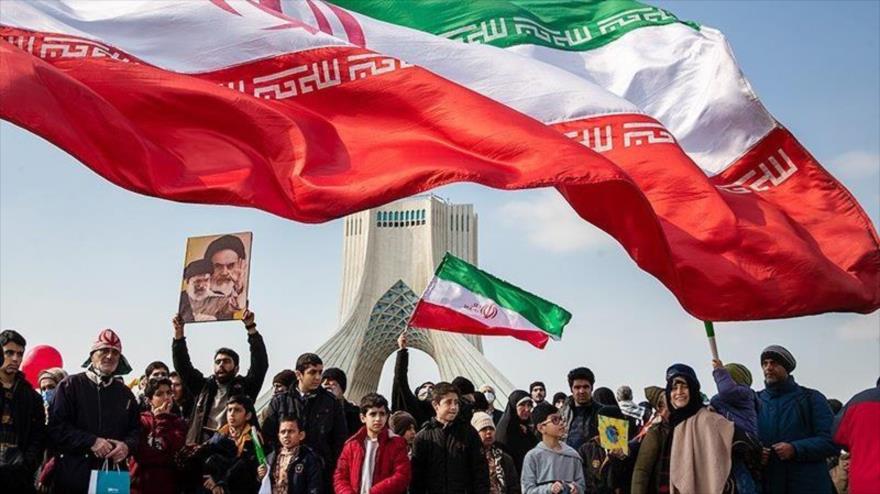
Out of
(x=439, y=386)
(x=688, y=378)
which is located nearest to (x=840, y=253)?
(x=688, y=378)

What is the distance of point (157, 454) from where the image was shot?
7496mm

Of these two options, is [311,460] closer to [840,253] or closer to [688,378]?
[688,378]

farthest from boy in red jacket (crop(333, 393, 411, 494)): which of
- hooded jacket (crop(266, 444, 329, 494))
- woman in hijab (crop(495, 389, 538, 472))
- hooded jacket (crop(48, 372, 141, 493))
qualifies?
woman in hijab (crop(495, 389, 538, 472))

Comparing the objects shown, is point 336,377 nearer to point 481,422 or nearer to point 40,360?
point 481,422

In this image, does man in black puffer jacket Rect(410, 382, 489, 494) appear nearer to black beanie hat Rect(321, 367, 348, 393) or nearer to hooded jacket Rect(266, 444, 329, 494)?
hooded jacket Rect(266, 444, 329, 494)

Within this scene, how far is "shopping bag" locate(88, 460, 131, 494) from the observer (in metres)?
6.78

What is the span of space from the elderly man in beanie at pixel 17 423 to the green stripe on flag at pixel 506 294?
13.4ft

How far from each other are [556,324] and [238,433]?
4.11 m

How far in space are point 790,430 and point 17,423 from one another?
4.77 meters

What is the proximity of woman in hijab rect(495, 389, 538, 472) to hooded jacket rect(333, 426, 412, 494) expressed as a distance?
2.43m

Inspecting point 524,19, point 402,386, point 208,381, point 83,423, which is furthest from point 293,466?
point 524,19

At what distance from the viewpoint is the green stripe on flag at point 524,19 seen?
8094 mm

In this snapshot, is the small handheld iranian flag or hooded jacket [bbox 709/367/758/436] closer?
hooded jacket [bbox 709/367/758/436]

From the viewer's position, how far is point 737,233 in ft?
22.0
